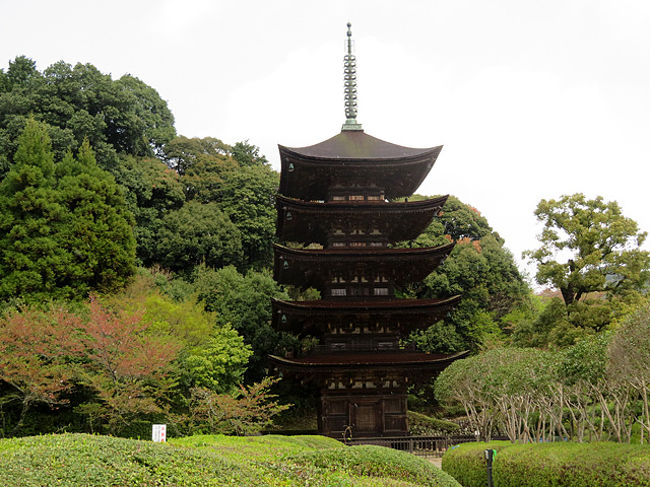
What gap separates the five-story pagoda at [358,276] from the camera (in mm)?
23922

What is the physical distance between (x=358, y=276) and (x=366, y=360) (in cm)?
410

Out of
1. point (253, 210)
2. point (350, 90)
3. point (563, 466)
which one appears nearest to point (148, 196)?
point (253, 210)

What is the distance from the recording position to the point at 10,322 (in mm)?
22156

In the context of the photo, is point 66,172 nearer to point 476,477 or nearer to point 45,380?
point 45,380

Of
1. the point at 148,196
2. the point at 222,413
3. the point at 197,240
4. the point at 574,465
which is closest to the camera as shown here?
the point at 574,465

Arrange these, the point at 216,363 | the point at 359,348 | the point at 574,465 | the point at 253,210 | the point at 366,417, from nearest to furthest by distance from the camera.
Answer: the point at 574,465 → the point at 366,417 → the point at 359,348 → the point at 216,363 → the point at 253,210

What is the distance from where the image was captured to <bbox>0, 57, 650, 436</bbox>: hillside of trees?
73.4 feet

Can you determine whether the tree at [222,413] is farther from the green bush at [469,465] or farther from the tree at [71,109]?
the tree at [71,109]

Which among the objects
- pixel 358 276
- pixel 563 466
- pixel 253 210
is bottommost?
pixel 563 466

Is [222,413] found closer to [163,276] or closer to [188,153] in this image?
[163,276]

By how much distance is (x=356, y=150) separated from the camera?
1093 inches

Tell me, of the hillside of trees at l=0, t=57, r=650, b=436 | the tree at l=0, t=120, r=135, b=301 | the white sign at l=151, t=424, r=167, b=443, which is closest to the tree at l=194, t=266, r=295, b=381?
the hillside of trees at l=0, t=57, r=650, b=436

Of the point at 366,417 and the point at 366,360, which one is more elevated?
the point at 366,360

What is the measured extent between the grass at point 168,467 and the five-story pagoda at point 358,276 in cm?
1296
